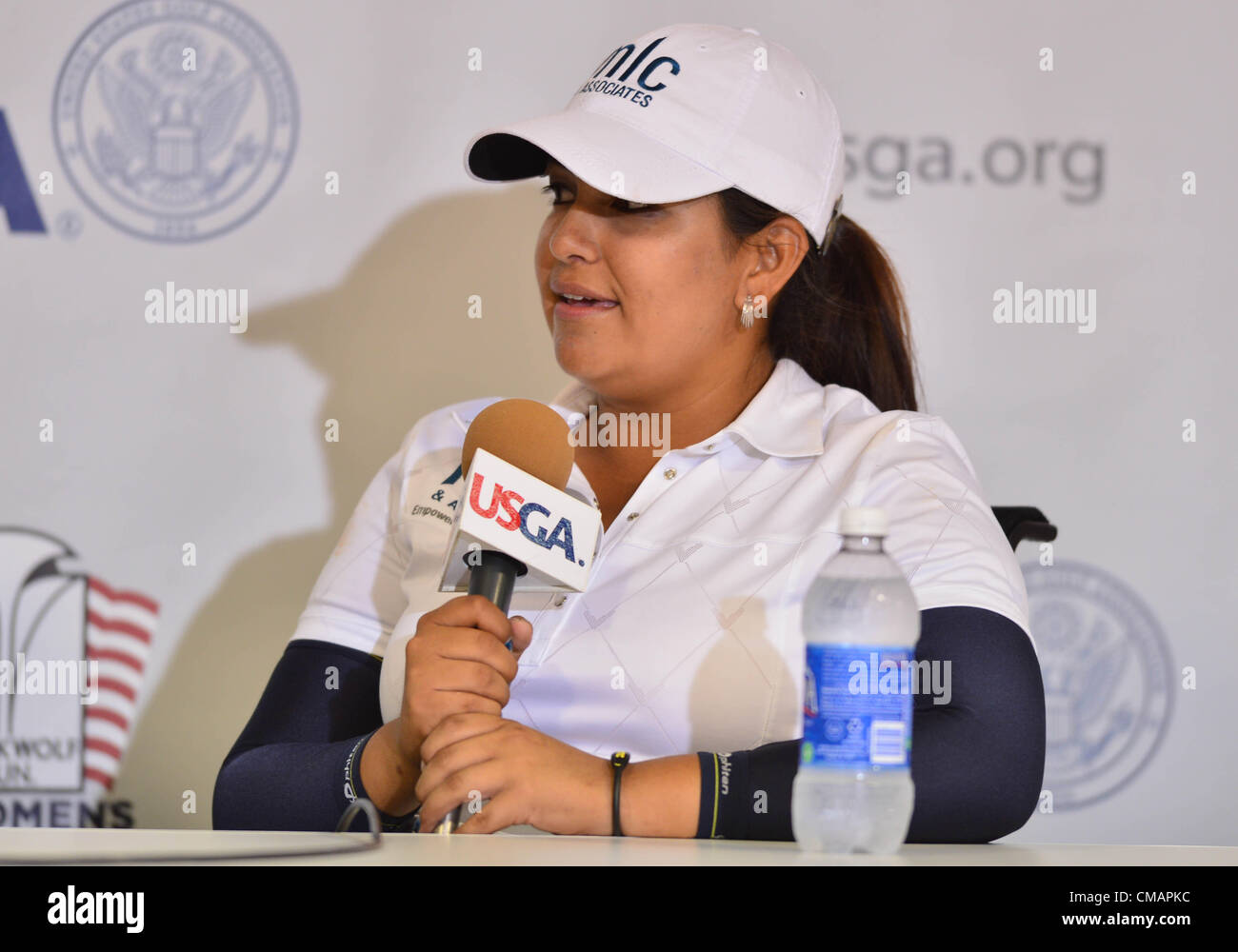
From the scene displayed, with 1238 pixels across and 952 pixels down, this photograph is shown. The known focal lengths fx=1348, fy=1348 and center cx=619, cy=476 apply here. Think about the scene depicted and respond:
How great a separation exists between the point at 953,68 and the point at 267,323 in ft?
3.58

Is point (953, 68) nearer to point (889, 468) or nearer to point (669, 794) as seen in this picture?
point (889, 468)

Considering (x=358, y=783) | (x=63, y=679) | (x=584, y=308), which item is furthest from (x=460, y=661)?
(x=63, y=679)

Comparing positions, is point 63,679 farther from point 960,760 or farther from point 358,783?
point 960,760

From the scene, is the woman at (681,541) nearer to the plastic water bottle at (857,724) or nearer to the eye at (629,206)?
the eye at (629,206)

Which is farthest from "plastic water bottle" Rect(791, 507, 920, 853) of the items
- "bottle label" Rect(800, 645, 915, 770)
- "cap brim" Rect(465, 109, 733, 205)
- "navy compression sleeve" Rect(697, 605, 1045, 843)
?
"cap brim" Rect(465, 109, 733, 205)

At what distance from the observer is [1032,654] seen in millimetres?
1155

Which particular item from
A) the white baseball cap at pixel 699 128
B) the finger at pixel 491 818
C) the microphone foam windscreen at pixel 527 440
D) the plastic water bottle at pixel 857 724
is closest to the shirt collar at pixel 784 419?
the white baseball cap at pixel 699 128

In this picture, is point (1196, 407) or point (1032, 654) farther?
point (1196, 407)

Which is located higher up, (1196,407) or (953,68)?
(953,68)

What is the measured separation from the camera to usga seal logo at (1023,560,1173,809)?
1951mm

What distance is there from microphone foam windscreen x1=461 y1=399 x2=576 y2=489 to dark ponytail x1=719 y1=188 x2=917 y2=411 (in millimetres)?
483

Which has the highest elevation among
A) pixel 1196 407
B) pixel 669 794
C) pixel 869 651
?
pixel 1196 407

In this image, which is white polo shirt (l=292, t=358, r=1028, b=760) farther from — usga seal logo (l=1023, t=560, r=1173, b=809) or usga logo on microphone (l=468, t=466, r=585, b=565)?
usga seal logo (l=1023, t=560, r=1173, b=809)
